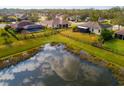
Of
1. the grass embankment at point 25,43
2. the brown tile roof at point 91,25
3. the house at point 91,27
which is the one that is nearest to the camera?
the grass embankment at point 25,43

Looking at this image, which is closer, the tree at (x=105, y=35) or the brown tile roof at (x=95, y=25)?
the tree at (x=105, y=35)

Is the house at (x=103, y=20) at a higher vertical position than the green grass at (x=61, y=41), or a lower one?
higher

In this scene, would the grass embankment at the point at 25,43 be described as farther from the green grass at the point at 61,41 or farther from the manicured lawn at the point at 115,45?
the manicured lawn at the point at 115,45

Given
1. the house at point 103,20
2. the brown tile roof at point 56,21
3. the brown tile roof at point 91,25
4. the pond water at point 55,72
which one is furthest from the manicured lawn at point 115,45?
the brown tile roof at point 56,21
